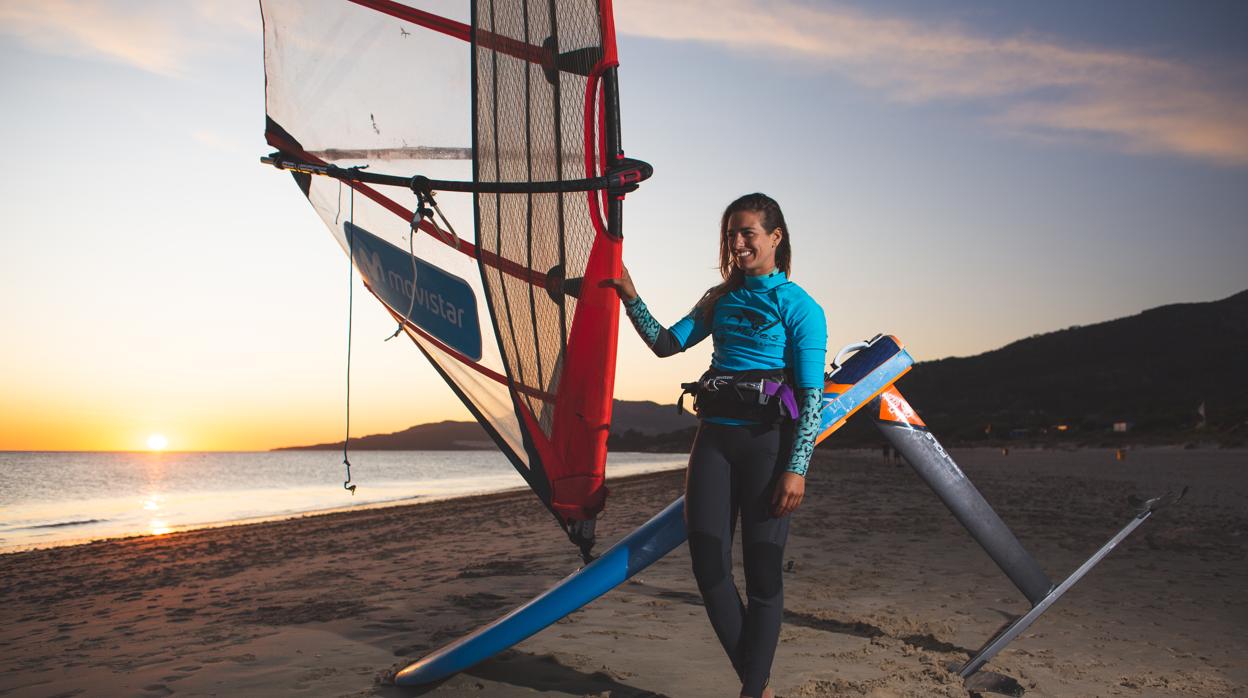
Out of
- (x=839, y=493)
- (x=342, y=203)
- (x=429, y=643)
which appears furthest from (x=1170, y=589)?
(x=839, y=493)

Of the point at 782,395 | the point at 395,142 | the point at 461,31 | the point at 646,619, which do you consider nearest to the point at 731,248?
the point at 782,395

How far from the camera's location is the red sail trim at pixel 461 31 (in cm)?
235

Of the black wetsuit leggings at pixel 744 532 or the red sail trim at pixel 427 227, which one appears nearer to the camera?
the black wetsuit leggings at pixel 744 532

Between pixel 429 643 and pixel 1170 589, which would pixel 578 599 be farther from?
pixel 1170 589

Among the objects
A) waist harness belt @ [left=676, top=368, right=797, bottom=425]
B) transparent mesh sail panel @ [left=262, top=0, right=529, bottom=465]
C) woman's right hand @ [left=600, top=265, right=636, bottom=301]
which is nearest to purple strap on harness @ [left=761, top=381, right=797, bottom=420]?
waist harness belt @ [left=676, top=368, right=797, bottom=425]

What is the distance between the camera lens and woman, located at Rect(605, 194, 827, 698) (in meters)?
2.07

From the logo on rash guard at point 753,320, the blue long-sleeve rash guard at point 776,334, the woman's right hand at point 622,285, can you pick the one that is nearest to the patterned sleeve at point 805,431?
the blue long-sleeve rash guard at point 776,334

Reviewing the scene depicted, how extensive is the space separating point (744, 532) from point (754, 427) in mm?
279

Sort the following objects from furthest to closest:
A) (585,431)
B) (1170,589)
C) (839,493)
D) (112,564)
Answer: (839,493) → (112,564) → (1170,589) → (585,431)

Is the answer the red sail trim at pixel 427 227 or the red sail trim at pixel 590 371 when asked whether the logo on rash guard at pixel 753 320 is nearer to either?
the red sail trim at pixel 590 371

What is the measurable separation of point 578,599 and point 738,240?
3.90 ft

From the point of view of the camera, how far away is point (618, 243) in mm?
2162

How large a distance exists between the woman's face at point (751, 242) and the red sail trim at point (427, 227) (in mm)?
577

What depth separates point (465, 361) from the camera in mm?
2898
